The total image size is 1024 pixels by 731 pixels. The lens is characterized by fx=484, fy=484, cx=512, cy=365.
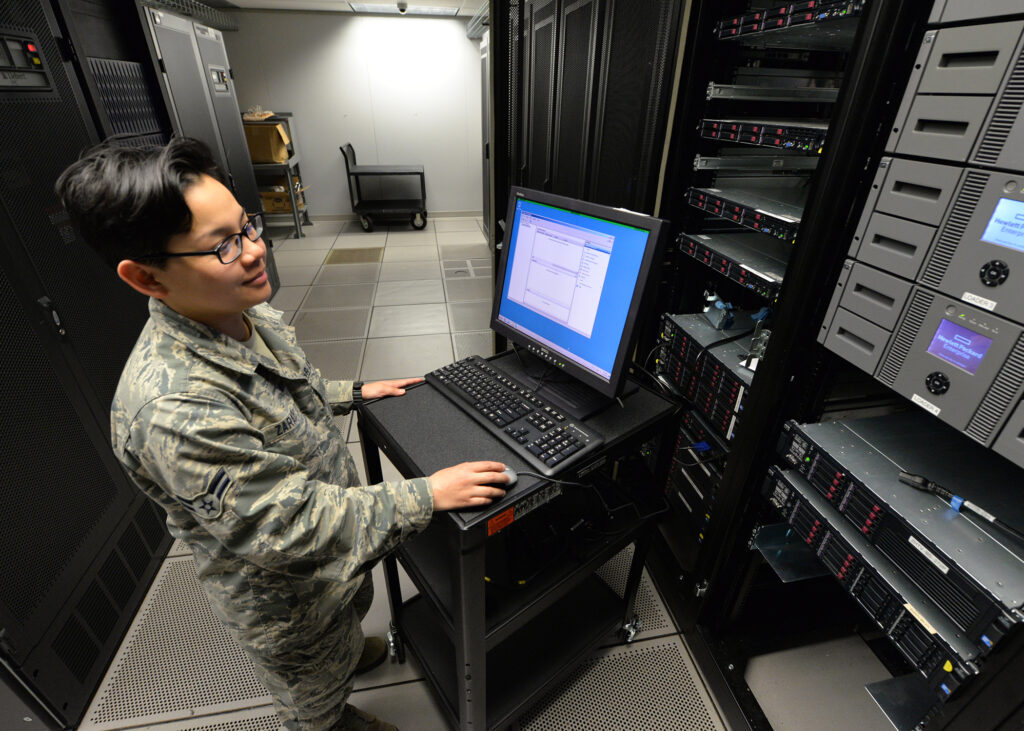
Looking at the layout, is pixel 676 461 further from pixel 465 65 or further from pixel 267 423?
pixel 465 65

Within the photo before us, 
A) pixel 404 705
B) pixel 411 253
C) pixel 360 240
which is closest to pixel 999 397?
pixel 404 705

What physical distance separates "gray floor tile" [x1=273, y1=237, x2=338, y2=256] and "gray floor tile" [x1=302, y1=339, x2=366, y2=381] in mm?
2600

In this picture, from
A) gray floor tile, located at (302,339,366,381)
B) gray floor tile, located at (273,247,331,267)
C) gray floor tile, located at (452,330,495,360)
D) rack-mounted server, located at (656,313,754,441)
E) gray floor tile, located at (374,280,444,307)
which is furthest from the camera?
gray floor tile, located at (273,247,331,267)

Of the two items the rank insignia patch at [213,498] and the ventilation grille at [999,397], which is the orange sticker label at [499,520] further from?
the ventilation grille at [999,397]

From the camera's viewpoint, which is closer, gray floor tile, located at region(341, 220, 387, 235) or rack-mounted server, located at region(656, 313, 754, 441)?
rack-mounted server, located at region(656, 313, 754, 441)

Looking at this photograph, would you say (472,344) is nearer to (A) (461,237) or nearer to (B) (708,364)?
(B) (708,364)

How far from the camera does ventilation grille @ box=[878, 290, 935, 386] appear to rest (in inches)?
31.8

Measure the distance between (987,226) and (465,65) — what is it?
669 cm

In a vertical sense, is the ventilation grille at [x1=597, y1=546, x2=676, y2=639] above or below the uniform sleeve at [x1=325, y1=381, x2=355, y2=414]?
below

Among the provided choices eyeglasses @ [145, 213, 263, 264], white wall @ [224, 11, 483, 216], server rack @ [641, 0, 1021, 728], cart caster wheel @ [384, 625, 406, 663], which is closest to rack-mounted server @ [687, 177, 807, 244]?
server rack @ [641, 0, 1021, 728]

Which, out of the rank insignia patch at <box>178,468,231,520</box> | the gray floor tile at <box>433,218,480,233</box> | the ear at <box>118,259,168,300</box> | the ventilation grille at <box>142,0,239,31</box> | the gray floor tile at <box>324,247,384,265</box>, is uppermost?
the ventilation grille at <box>142,0,239,31</box>

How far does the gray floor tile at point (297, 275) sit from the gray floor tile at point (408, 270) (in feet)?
2.23

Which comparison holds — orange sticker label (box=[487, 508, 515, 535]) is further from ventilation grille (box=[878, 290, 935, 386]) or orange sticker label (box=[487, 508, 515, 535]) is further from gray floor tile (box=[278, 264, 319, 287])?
gray floor tile (box=[278, 264, 319, 287])

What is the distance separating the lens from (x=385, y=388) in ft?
4.03
